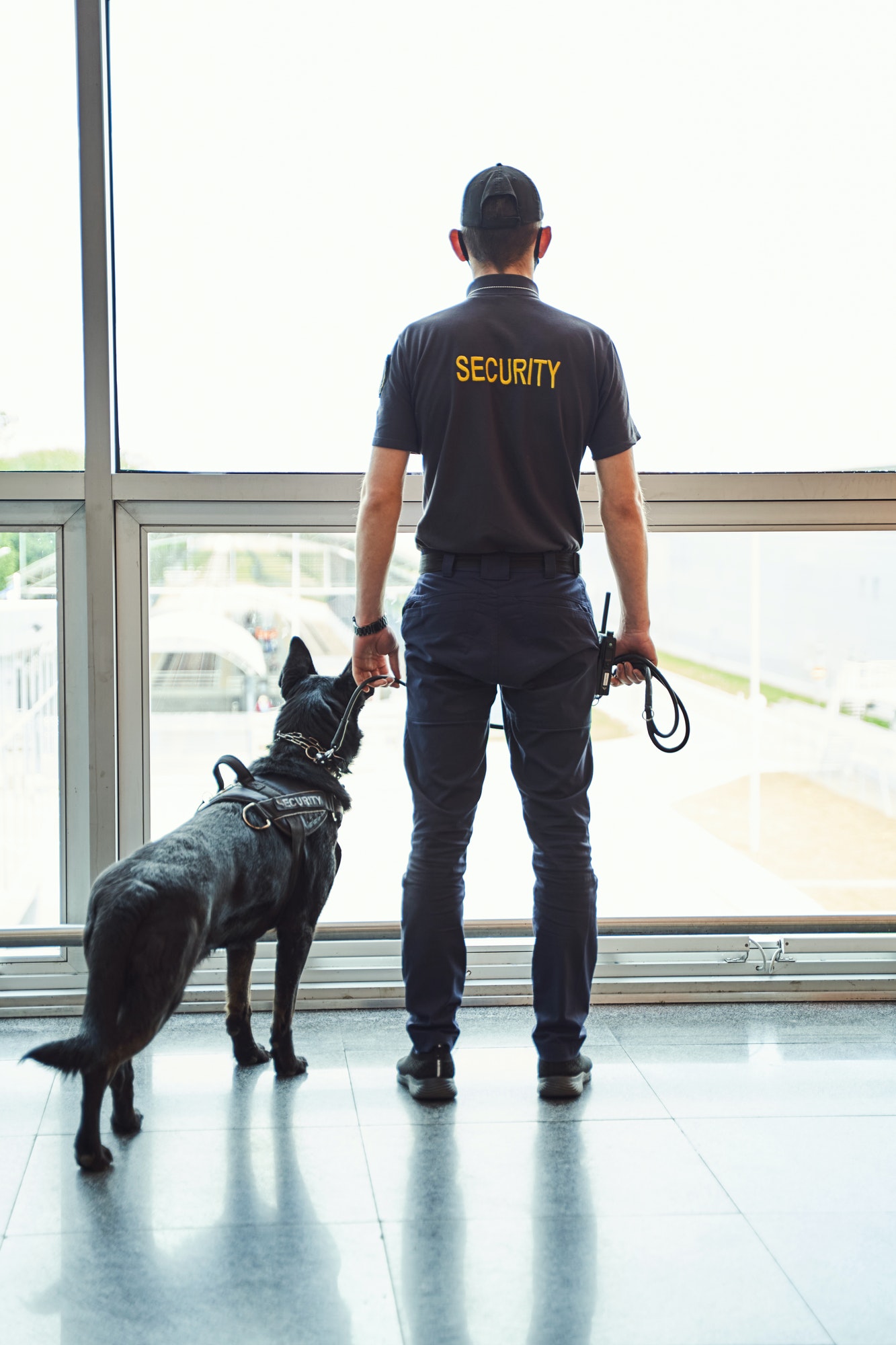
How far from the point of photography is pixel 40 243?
104 inches

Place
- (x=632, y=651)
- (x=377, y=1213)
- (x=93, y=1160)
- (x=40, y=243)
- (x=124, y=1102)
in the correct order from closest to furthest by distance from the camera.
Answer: (x=377, y=1213) → (x=93, y=1160) → (x=124, y=1102) → (x=632, y=651) → (x=40, y=243)

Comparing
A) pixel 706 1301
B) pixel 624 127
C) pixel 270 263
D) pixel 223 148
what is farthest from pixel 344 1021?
pixel 624 127

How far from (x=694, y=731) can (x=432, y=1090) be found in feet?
3.92

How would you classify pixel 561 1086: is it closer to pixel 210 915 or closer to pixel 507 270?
pixel 210 915

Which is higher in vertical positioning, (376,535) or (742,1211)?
(376,535)

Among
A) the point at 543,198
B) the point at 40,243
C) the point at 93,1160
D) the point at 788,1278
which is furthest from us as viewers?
the point at 543,198

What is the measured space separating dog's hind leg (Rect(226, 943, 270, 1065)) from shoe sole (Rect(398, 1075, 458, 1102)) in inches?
14.5

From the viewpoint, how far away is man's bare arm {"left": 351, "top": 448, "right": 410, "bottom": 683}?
86.7 inches

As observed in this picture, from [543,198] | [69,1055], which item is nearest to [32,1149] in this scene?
[69,1055]

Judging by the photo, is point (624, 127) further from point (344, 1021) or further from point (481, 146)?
point (344, 1021)

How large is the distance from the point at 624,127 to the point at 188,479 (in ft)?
4.52

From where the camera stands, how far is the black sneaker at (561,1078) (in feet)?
7.25

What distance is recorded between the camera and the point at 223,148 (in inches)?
104

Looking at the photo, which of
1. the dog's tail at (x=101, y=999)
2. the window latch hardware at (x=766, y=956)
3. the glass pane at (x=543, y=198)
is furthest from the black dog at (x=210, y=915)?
the window latch hardware at (x=766, y=956)
